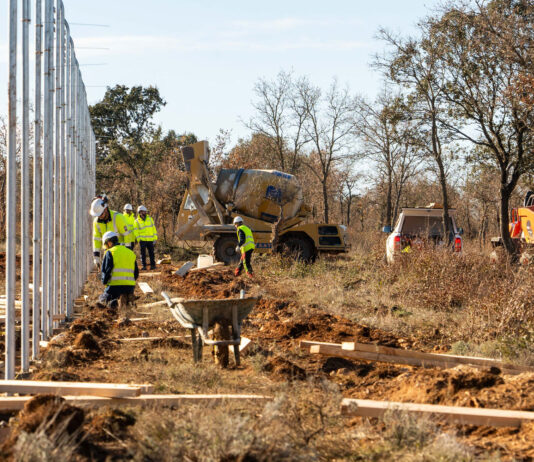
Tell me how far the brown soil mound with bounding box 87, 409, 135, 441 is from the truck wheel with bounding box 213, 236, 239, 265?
18052mm

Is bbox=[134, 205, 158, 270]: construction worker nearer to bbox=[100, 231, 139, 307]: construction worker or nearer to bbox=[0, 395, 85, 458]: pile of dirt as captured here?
bbox=[100, 231, 139, 307]: construction worker

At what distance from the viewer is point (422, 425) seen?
5.16 metres

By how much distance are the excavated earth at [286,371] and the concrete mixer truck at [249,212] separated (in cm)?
920

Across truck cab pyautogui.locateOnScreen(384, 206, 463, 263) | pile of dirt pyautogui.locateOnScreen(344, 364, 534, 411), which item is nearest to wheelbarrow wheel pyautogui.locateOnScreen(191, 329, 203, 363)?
pile of dirt pyautogui.locateOnScreen(344, 364, 534, 411)

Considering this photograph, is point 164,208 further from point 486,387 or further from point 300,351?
point 486,387

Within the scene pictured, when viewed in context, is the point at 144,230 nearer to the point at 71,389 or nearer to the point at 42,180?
the point at 42,180

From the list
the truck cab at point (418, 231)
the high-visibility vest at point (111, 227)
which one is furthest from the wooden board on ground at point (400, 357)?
the high-visibility vest at point (111, 227)

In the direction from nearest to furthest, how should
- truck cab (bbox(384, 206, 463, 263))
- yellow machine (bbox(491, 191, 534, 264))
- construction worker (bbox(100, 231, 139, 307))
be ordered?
construction worker (bbox(100, 231, 139, 307))
truck cab (bbox(384, 206, 463, 263))
yellow machine (bbox(491, 191, 534, 264))

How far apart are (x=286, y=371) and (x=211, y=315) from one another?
1.04 meters

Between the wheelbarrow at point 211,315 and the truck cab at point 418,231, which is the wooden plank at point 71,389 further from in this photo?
the truck cab at point 418,231

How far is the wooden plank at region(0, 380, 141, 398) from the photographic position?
19.2ft

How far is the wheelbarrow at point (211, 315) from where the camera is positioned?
26.7 ft

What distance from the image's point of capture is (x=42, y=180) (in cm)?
1061

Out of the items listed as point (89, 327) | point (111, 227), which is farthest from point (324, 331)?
point (111, 227)
